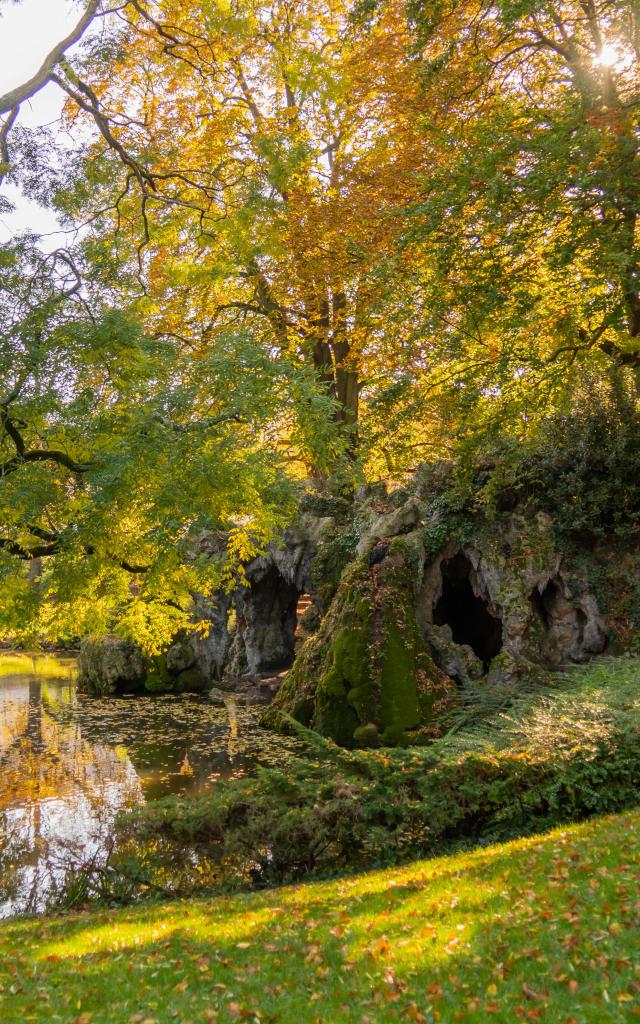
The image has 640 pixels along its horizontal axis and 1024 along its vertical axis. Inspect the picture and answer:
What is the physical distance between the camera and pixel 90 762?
46.8ft

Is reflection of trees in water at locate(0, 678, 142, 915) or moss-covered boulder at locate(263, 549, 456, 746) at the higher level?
moss-covered boulder at locate(263, 549, 456, 746)

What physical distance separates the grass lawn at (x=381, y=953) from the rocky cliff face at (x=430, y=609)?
663cm

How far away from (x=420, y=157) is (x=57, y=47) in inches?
375

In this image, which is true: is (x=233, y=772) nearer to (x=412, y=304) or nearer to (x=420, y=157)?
(x=412, y=304)

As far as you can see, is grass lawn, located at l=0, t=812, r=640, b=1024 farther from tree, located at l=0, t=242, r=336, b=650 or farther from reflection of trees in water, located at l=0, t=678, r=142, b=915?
tree, located at l=0, t=242, r=336, b=650

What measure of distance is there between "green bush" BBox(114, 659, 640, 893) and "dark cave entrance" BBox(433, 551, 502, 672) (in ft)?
28.2

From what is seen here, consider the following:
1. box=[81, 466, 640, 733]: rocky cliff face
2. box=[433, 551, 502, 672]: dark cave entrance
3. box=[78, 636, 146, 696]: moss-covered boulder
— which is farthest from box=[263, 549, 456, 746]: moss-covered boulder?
box=[78, 636, 146, 696]: moss-covered boulder

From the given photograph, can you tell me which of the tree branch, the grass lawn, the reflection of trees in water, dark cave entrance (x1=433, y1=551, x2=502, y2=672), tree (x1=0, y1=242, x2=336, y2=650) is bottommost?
the reflection of trees in water

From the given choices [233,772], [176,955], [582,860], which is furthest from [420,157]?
[176,955]

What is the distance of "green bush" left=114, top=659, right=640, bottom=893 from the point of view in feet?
27.4

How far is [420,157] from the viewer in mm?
17969

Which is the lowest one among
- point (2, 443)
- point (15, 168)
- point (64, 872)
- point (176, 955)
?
point (64, 872)

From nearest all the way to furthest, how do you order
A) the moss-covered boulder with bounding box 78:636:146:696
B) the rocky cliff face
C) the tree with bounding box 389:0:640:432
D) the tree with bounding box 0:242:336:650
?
the tree with bounding box 0:242:336:650 < the tree with bounding box 389:0:640:432 < the rocky cliff face < the moss-covered boulder with bounding box 78:636:146:696

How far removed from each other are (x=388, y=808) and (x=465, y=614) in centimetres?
1087
